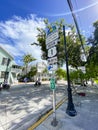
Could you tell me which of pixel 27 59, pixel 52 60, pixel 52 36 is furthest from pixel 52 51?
pixel 27 59

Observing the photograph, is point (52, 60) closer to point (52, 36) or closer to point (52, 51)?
point (52, 51)

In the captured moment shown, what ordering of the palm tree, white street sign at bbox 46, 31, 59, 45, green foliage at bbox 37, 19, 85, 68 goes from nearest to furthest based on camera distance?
white street sign at bbox 46, 31, 59, 45 → green foliage at bbox 37, 19, 85, 68 → the palm tree

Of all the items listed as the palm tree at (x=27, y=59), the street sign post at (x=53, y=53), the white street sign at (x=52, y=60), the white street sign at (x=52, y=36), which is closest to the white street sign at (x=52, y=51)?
the street sign post at (x=53, y=53)

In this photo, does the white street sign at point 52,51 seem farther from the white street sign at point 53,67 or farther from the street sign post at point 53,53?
the white street sign at point 53,67

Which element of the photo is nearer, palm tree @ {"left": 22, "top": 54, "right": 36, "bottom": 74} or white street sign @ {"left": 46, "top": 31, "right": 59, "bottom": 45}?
white street sign @ {"left": 46, "top": 31, "right": 59, "bottom": 45}

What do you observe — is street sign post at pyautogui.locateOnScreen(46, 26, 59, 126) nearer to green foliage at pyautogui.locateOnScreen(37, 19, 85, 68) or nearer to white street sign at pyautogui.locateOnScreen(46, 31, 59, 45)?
white street sign at pyautogui.locateOnScreen(46, 31, 59, 45)

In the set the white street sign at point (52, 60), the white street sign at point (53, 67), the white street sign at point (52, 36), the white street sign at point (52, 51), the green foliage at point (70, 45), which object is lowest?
the white street sign at point (53, 67)

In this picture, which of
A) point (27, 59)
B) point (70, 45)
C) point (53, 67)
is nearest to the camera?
point (53, 67)

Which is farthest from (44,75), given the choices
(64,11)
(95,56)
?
(64,11)

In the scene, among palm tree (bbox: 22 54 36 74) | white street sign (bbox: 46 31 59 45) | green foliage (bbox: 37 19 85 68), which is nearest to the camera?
white street sign (bbox: 46 31 59 45)

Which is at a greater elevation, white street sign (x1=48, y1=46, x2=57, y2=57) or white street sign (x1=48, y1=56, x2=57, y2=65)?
white street sign (x1=48, y1=46, x2=57, y2=57)

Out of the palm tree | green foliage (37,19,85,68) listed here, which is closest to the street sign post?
green foliage (37,19,85,68)

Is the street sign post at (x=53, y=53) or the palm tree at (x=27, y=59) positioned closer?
the street sign post at (x=53, y=53)

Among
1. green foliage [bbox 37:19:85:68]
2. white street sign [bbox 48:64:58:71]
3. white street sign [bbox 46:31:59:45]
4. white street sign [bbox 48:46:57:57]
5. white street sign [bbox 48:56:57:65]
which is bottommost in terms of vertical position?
white street sign [bbox 48:64:58:71]
